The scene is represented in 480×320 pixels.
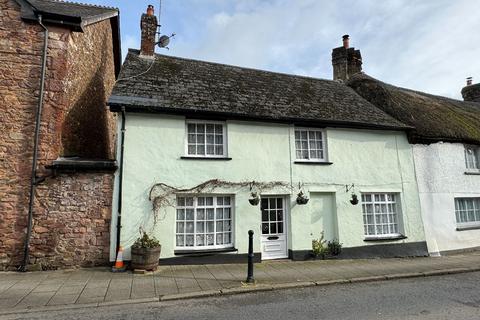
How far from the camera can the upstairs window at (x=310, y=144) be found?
11453 mm

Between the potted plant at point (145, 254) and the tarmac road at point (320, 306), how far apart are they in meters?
2.34

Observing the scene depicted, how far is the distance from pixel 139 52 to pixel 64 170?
647 centimetres

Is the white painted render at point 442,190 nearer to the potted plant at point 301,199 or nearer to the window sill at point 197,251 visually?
the potted plant at point 301,199

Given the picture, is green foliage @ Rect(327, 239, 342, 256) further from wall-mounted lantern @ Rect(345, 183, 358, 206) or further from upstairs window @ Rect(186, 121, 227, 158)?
upstairs window @ Rect(186, 121, 227, 158)

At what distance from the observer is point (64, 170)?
884 centimetres

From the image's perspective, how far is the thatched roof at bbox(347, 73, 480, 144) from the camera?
13.1 m

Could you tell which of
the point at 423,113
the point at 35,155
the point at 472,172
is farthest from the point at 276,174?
the point at 472,172

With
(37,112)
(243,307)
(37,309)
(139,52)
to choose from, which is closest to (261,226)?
(243,307)

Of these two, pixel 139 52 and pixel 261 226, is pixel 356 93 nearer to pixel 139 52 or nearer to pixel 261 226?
pixel 261 226

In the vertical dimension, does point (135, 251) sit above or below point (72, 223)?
below

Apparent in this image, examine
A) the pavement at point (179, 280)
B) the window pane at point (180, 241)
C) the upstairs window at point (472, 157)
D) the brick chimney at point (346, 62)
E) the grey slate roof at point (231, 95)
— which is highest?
the brick chimney at point (346, 62)

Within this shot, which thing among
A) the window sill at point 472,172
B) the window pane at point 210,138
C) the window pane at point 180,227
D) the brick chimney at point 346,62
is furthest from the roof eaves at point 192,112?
the brick chimney at point 346,62

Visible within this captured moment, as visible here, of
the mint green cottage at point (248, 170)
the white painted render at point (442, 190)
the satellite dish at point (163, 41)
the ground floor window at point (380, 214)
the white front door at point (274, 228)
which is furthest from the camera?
the satellite dish at point (163, 41)

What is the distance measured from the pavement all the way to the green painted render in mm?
1071
